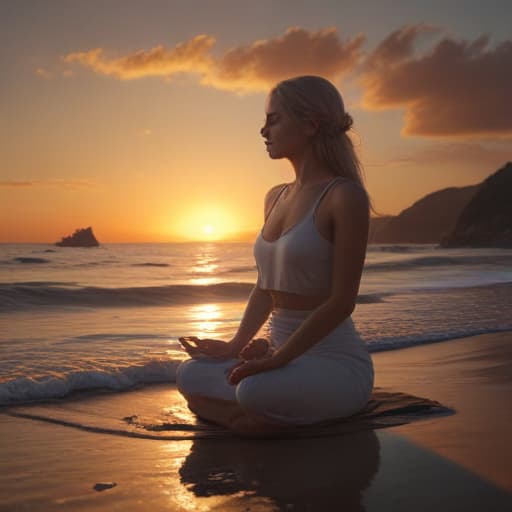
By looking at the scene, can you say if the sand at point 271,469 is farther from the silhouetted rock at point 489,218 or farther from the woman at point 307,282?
the silhouetted rock at point 489,218

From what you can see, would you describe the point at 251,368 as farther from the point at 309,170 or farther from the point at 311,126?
the point at 311,126

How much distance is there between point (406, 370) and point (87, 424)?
2.96 metres

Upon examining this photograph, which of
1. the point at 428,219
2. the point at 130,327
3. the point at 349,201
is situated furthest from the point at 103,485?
the point at 428,219

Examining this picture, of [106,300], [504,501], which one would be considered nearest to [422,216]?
[106,300]

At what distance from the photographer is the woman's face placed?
2990 mm

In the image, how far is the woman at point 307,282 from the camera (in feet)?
9.09

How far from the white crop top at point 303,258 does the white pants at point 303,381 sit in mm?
163

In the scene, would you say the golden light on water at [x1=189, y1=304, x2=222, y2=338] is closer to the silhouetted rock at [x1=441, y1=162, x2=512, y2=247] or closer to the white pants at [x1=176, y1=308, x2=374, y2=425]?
the white pants at [x1=176, y1=308, x2=374, y2=425]

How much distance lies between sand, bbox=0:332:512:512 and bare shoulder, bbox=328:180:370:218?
1.15 metres

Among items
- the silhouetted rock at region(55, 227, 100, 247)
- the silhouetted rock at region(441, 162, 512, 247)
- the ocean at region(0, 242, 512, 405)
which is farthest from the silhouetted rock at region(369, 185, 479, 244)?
the ocean at region(0, 242, 512, 405)

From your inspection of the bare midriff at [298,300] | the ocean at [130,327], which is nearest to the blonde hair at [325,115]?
the bare midriff at [298,300]

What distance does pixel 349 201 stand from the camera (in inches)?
110

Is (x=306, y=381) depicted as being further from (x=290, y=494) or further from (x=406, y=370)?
(x=406, y=370)

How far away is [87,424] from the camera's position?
3.59 metres
